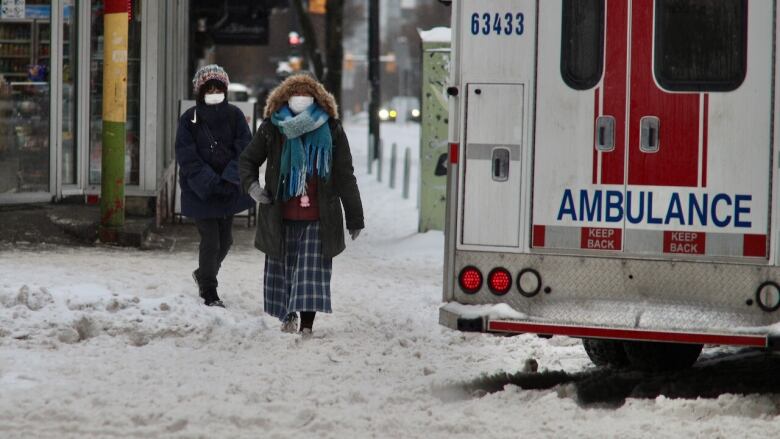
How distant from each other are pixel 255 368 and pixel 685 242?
8.48 ft

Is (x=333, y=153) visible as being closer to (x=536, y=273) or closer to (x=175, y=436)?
(x=536, y=273)

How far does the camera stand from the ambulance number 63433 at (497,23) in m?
7.83

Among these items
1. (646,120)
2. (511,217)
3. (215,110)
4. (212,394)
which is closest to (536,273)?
(511,217)

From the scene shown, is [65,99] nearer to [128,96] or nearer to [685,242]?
[128,96]

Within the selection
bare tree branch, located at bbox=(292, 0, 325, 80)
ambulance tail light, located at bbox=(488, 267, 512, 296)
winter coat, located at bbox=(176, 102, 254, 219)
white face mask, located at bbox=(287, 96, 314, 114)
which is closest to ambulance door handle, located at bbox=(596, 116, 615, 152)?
ambulance tail light, located at bbox=(488, 267, 512, 296)

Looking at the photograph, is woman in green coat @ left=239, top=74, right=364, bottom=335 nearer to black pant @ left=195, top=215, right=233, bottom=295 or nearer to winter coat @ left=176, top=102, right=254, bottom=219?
winter coat @ left=176, top=102, right=254, bottom=219

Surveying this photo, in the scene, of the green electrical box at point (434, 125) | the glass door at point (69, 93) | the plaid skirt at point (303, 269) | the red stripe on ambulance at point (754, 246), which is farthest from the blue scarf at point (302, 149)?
the green electrical box at point (434, 125)

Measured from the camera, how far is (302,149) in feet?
32.0

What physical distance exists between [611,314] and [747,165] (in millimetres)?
995

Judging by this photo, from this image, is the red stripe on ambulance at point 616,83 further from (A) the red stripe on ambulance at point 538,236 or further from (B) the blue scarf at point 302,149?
(B) the blue scarf at point 302,149

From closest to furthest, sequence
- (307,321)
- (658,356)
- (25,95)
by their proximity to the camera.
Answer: (658,356) → (307,321) → (25,95)

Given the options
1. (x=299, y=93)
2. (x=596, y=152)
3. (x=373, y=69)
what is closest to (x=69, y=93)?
(x=299, y=93)

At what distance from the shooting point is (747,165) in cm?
754

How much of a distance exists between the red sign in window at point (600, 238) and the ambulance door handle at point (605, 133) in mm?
408
